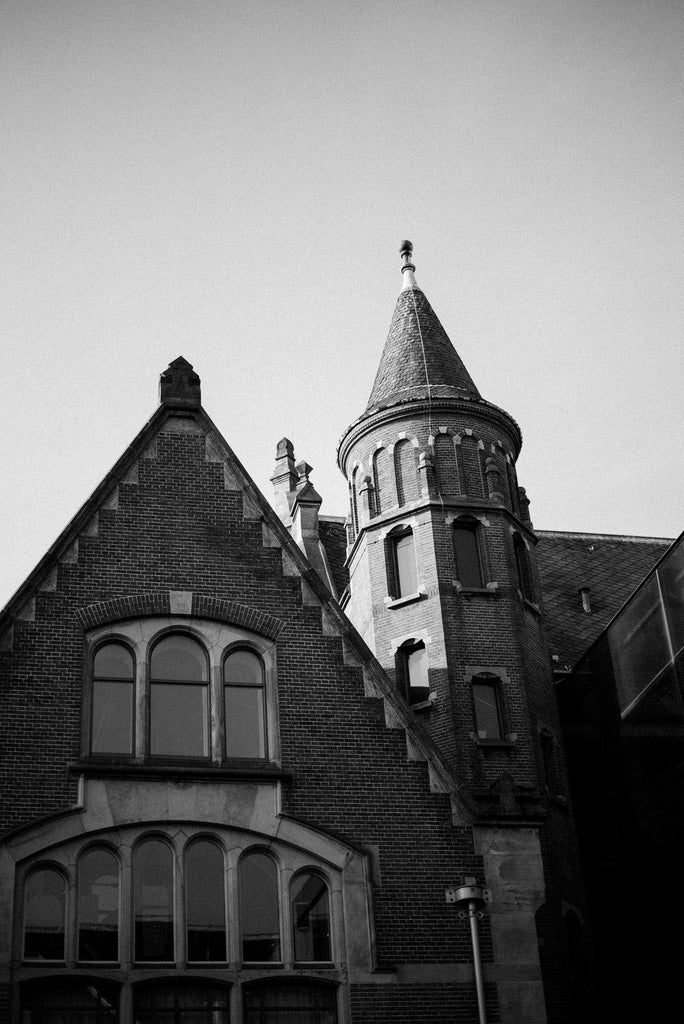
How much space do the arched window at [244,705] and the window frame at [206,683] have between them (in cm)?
6

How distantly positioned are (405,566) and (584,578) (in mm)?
10214

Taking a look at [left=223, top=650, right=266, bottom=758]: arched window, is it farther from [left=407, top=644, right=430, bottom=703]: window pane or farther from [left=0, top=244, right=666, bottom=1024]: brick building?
[left=407, top=644, right=430, bottom=703]: window pane

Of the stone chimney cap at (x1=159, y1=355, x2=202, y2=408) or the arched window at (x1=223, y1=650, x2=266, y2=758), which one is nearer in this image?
the arched window at (x1=223, y1=650, x2=266, y2=758)

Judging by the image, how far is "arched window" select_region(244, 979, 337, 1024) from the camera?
759 inches

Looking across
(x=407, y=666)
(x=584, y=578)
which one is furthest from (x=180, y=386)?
(x=584, y=578)

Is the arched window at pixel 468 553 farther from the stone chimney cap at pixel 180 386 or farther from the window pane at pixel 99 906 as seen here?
the window pane at pixel 99 906

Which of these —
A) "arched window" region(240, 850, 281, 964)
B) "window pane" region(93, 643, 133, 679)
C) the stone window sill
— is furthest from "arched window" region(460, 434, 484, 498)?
"arched window" region(240, 850, 281, 964)

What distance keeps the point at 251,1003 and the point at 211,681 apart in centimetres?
483

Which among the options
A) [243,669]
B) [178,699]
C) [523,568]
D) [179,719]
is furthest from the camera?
[523,568]

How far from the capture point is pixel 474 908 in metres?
20.1

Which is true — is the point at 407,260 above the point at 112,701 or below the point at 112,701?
above

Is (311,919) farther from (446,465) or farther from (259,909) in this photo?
(446,465)

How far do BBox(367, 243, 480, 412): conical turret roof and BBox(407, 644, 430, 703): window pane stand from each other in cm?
589

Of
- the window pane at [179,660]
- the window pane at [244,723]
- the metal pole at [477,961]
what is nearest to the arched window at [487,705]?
the window pane at [244,723]
